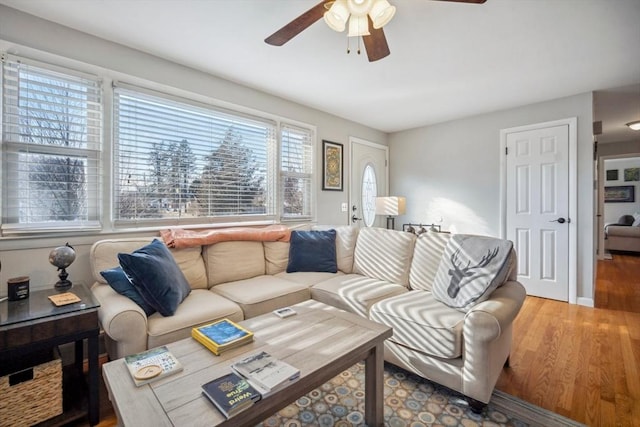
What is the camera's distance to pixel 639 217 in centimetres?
688

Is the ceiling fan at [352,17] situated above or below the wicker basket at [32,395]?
above

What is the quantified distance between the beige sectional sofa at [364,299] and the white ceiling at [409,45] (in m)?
1.56

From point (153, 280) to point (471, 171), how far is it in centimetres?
417

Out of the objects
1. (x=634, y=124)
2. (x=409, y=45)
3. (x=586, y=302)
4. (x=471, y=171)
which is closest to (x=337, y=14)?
(x=409, y=45)

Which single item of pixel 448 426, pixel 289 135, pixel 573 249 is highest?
pixel 289 135

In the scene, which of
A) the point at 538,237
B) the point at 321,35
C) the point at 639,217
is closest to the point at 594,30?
the point at 321,35

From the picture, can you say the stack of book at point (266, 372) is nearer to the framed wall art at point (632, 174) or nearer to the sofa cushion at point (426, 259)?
the sofa cushion at point (426, 259)

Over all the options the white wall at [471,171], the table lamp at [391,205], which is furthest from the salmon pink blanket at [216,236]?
the white wall at [471,171]

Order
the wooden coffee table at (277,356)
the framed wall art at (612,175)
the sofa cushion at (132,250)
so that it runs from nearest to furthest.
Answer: the wooden coffee table at (277,356)
the sofa cushion at (132,250)
the framed wall art at (612,175)

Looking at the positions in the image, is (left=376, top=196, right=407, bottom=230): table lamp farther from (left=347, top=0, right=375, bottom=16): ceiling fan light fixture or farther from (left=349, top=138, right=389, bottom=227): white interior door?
(left=347, top=0, right=375, bottom=16): ceiling fan light fixture

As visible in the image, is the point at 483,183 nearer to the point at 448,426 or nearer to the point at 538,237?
the point at 538,237

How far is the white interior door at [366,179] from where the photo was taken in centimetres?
448

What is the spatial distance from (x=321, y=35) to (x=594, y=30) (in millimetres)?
2006

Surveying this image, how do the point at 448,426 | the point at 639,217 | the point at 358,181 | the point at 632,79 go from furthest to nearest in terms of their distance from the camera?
the point at 639,217
the point at 358,181
the point at 632,79
the point at 448,426
